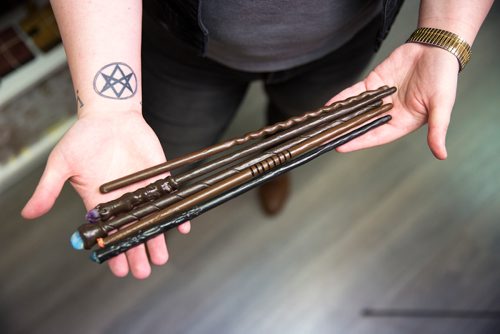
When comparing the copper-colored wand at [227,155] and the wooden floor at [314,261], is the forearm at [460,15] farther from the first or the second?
the wooden floor at [314,261]

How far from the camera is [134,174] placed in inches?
32.4

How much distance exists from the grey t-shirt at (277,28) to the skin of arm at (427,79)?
0.12 metres

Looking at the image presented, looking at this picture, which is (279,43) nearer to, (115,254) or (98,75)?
(98,75)

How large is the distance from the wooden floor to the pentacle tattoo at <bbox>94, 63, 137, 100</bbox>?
1.02 meters

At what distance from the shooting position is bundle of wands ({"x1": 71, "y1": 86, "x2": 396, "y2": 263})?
802 mm

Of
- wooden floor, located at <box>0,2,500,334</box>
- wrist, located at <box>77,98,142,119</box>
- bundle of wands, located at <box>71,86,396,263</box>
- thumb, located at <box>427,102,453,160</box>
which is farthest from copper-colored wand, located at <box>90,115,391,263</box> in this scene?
wooden floor, located at <box>0,2,500,334</box>

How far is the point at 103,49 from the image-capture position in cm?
78

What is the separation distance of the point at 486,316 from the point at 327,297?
64cm

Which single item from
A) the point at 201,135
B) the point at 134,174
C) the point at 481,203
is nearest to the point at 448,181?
the point at 481,203

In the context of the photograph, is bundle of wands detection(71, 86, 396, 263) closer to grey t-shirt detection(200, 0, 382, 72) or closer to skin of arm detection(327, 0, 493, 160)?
skin of arm detection(327, 0, 493, 160)

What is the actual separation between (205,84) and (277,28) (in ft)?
0.78

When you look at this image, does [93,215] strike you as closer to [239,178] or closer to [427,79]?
[239,178]

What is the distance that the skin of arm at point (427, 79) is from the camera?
0.88 meters

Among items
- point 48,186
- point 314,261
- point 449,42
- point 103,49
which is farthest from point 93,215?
point 314,261
